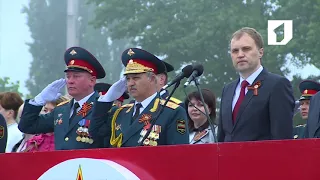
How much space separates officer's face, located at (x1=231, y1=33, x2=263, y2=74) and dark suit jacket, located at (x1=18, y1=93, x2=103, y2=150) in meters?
1.31

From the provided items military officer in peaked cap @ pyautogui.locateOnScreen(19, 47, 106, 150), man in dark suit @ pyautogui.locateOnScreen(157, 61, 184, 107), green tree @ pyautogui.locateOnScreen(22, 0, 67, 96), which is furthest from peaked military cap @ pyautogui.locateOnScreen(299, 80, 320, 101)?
green tree @ pyautogui.locateOnScreen(22, 0, 67, 96)

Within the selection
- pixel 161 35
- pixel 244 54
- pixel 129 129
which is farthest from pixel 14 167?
pixel 161 35

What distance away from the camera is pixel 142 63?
584 centimetres

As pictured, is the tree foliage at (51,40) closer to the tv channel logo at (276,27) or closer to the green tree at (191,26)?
the green tree at (191,26)

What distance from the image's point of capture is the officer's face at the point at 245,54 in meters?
5.32

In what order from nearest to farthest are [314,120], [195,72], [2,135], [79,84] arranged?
[195,72] < [314,120] < [2,135] < [79,84]

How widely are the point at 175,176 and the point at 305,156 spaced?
0.74 m

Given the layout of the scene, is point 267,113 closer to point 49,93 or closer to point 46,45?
point 49,93

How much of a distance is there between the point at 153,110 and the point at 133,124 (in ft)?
0.55

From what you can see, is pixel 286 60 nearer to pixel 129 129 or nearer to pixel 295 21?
pixel 295 21

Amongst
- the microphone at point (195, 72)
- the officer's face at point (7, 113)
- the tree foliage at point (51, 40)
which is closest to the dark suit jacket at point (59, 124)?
the officer's face at point (7, 113)

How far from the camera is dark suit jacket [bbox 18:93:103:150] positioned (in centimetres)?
616

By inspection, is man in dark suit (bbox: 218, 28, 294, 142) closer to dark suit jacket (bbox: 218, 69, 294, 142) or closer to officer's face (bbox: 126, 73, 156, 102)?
dark suit jacket (bbox: 218, 69, 294, 142)

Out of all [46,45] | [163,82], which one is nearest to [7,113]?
[163,82]
